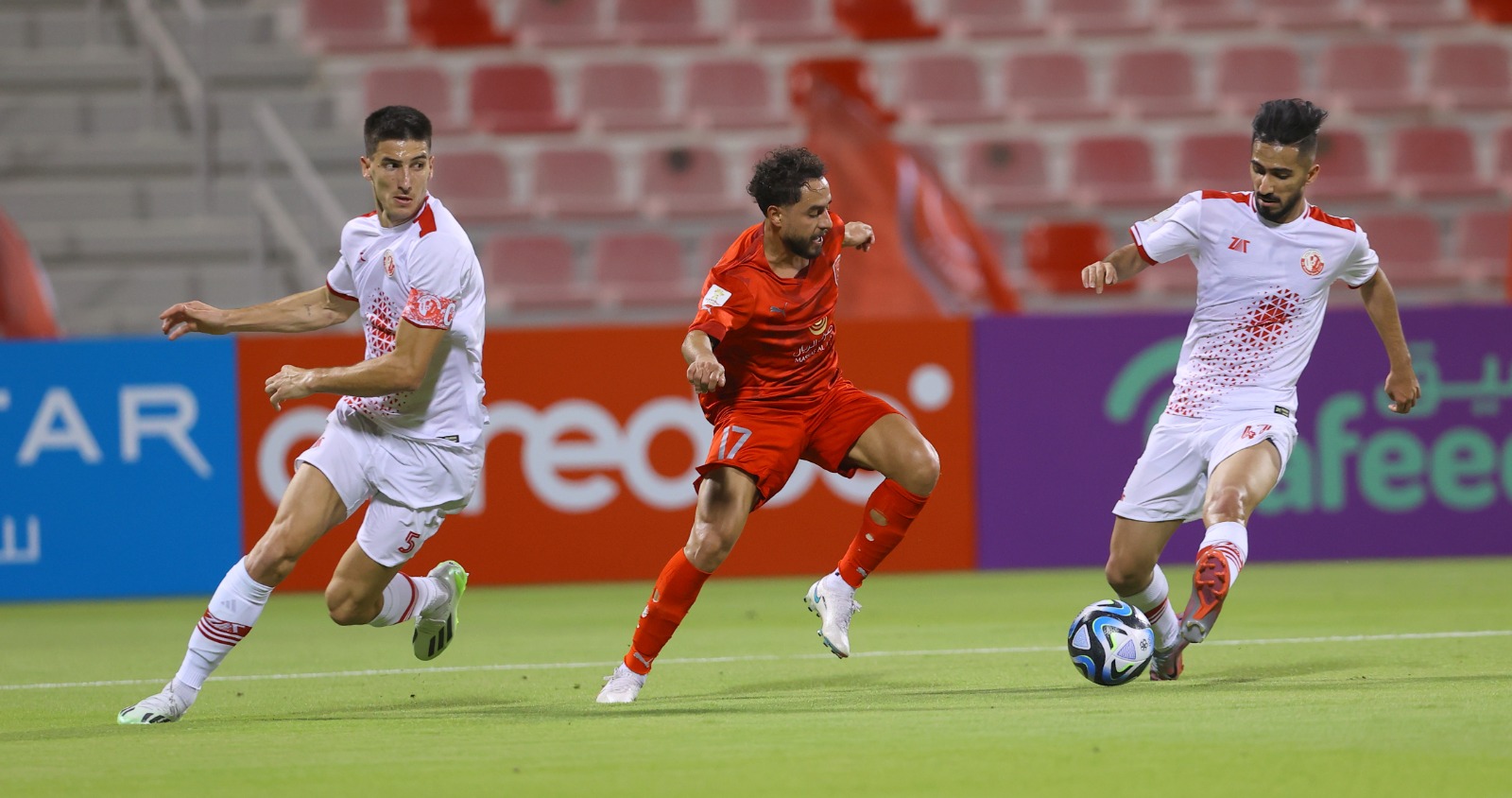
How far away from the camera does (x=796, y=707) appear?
20.6 feet

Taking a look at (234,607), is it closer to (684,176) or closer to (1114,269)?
(1114,269)

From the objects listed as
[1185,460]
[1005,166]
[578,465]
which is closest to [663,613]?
[1185,460]

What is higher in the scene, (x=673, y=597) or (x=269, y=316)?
(x=269, y=316)

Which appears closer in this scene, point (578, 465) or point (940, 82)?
point (578, 465)

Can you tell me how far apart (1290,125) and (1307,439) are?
5.65m

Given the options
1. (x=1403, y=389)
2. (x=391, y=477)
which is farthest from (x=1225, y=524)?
(x=391, y=477)

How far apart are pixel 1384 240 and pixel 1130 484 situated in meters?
9.69

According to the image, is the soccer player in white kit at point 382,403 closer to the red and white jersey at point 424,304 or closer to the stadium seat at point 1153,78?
the red and white jersey at point 424,304

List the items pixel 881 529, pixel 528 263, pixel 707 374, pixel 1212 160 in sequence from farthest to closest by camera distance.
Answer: pixel 1212 160 < pixel 528 263 < pixel 881 529 < pixel 707 374

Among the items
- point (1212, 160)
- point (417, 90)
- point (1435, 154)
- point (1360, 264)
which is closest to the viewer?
point (1360, 264)

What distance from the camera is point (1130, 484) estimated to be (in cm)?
684

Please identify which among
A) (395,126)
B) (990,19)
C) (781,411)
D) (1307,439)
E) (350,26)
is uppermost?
(990,19)

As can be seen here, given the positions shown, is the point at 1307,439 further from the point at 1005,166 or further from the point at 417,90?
the point at 417,90

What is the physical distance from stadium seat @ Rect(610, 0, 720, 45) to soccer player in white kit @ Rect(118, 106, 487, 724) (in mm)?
10362
